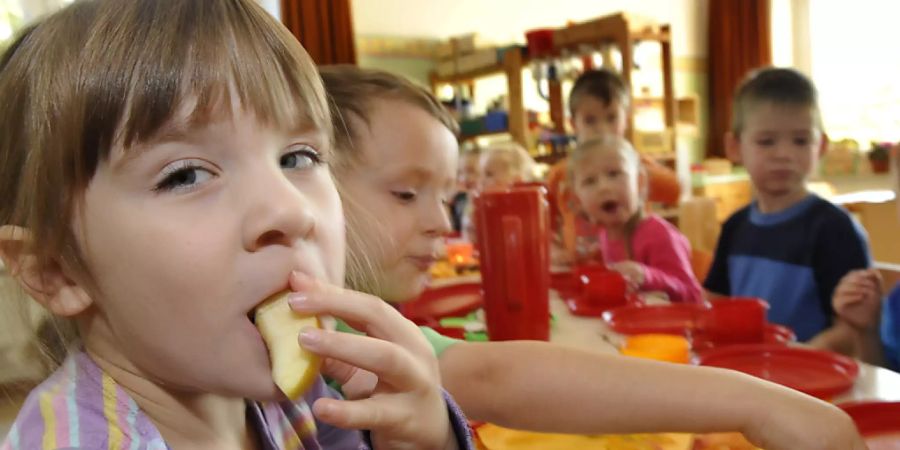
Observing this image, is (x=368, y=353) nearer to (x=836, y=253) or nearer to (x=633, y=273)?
(x=633, y=273)

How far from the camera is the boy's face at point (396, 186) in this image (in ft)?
3.16

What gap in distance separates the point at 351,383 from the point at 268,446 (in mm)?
140

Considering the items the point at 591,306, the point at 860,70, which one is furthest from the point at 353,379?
the point at 860,70

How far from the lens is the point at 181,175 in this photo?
0.46 m

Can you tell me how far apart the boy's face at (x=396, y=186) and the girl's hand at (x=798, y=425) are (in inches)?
20.2

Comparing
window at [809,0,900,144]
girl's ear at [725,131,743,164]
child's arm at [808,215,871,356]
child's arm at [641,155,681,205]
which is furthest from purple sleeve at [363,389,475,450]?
window at [809,0,900,144]

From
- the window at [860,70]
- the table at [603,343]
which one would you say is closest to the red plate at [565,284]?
the table at [603,343]

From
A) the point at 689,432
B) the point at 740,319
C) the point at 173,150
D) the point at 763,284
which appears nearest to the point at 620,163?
the point at 763,284

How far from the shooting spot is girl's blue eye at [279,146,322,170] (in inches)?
20.6

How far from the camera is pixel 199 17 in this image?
0.50m

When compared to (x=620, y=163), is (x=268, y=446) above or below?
below

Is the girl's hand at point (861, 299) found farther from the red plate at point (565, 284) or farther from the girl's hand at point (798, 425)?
the girl's hand at point (798, 425)

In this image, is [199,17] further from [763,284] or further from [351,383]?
[763,284]

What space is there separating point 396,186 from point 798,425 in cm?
58
